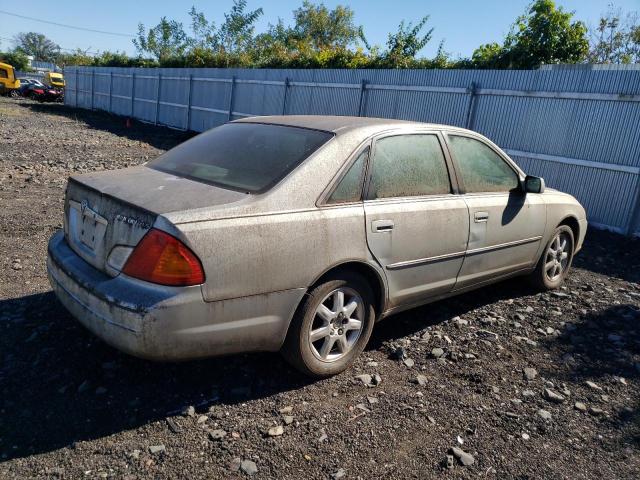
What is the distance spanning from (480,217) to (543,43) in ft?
39.4

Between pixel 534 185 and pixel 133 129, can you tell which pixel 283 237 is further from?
pixel 133 129

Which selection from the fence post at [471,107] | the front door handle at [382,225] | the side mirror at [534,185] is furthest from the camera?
the fence post at [471,107]

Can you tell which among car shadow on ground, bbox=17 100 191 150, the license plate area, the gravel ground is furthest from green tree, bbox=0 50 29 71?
the license plate area

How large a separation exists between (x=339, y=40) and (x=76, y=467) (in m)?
54.7

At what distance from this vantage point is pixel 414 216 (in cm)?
367

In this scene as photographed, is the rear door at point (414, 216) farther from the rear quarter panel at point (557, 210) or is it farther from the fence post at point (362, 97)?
the fence post at point (362, 97)

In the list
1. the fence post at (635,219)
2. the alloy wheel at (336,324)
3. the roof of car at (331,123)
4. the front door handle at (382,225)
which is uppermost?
the roof of car at (331,123)

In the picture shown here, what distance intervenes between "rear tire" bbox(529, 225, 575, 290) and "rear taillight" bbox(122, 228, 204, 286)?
12.3 feet

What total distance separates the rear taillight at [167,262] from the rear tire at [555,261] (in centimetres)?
375

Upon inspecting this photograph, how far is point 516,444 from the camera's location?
9.83 feet

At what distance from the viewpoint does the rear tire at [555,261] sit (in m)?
5.25

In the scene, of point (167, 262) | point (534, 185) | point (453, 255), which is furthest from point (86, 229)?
point (534, 185)

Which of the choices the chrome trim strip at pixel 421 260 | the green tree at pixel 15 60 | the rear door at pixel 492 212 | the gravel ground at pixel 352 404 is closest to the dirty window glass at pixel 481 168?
the rear door at pixel 492 212

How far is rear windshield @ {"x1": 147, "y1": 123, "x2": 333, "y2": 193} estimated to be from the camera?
3270 mm
